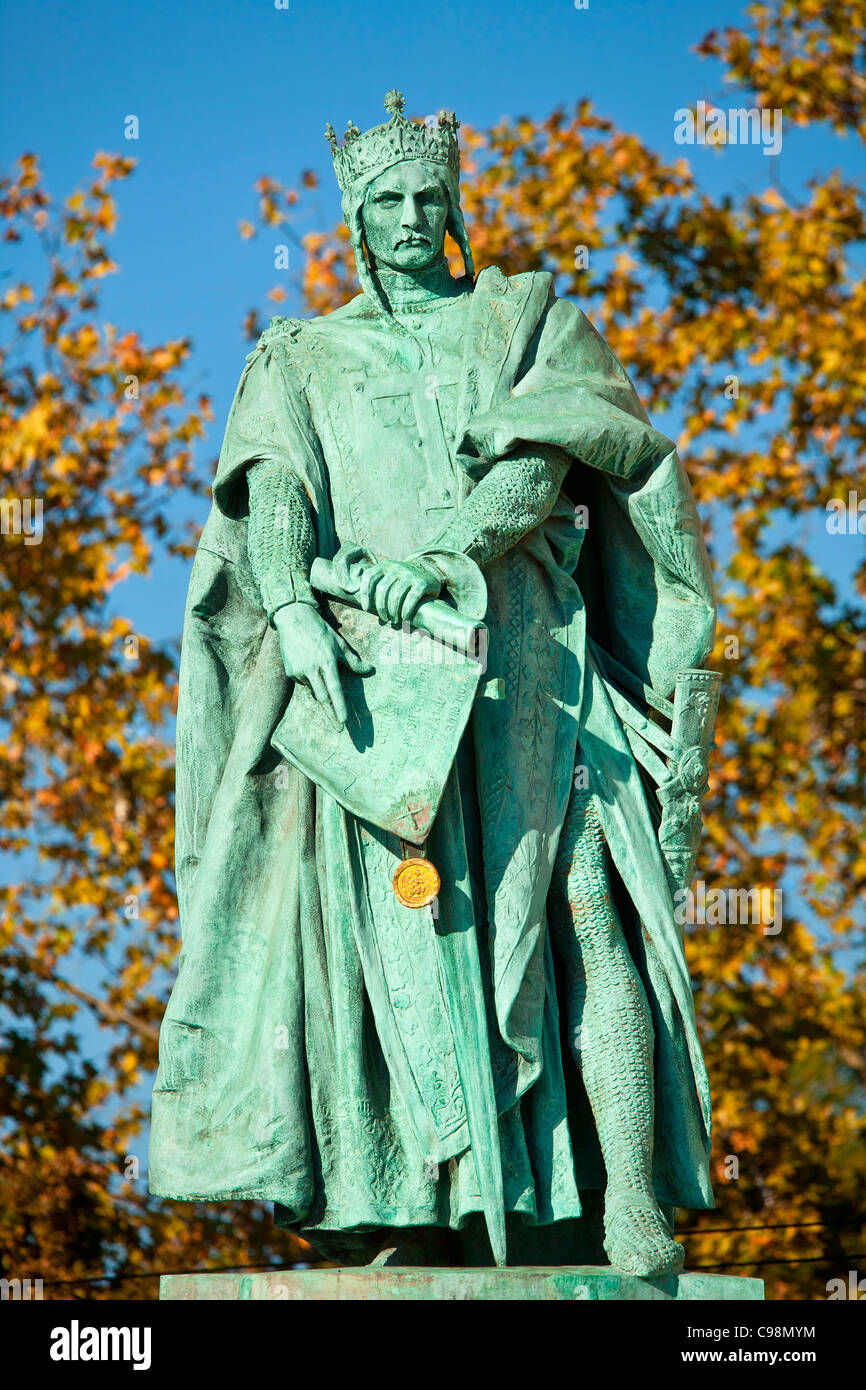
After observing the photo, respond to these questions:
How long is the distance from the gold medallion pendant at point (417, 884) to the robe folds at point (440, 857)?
16 cm

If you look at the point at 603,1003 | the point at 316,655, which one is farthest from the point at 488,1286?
the point at 316,655

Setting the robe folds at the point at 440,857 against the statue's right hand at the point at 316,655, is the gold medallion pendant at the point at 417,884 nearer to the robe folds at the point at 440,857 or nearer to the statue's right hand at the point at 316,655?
the robe folds at the point at 440,857

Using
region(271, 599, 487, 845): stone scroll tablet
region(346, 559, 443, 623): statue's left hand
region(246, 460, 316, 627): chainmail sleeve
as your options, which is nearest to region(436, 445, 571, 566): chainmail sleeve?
region(346, 559, 443, 623): statue's left hand

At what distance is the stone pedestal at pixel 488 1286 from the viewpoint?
17.9ft

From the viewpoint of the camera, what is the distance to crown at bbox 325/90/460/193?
632 cm

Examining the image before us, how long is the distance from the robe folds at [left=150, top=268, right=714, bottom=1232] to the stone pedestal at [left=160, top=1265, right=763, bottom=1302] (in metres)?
0.26

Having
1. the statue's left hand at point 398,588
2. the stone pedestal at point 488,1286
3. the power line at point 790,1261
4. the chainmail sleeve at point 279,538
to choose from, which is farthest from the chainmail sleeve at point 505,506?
the power line at point 790,1261

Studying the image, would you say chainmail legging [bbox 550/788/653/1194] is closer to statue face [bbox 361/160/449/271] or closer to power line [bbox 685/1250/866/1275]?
statue face [bbox 361/160/449/271]

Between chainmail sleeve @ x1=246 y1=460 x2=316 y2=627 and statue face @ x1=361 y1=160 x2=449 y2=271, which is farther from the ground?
statue face @ x1=361 y1=160 x2=449 y2=271

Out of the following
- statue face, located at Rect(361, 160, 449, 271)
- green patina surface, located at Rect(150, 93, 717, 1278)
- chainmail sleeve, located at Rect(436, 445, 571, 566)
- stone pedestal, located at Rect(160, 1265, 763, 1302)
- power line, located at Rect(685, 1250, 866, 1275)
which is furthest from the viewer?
power line, located at Rect(685, 1250, 866, 1275)

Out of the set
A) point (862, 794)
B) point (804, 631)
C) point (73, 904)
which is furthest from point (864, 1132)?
point (73, 904)

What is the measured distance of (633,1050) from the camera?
5895mm

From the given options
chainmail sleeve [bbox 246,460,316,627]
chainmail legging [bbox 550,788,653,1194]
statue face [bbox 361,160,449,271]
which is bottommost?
chainmail legging [bbox 550,788,653,1194]

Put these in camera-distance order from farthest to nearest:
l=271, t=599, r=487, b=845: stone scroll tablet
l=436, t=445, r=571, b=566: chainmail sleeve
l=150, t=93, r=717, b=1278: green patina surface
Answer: l=436, t=445, r=571, b=566: chainmail sleeve → l=150, t=93, r=717, b=1278: green patina surface → l=271, t=599, r=487, b=845: stone scroll tablet
